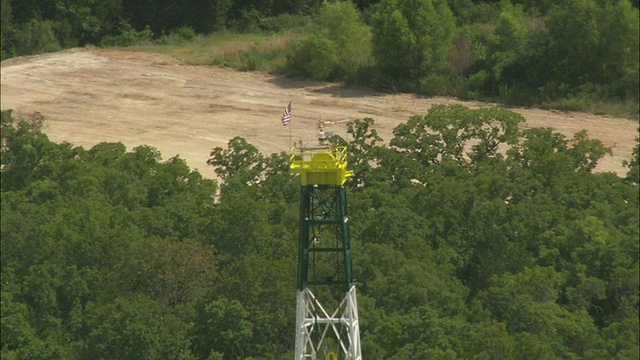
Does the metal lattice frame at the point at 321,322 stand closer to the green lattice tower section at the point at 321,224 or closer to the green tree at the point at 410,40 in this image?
the green lattice tower section at the point at 321,224

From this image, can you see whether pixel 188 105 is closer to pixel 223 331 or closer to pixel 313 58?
pixel 313 58

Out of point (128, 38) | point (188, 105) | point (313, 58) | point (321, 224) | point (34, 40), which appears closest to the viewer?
point (321, 224)

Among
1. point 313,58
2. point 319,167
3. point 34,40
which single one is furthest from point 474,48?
point 319,167

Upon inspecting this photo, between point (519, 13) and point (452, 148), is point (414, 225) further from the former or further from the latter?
point (519, 13)

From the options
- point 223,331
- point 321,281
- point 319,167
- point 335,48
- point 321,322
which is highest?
point 319,167

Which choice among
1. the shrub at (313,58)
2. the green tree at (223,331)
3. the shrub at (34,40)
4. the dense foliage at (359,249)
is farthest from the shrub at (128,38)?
the green tree at (223,331)

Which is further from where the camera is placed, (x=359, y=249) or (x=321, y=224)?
(x=359, y=249)

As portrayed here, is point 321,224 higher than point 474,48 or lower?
higher

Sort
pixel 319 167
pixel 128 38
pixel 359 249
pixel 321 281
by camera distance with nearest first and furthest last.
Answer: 1. pixel 319 167
2. pixel 321 281
3. pixel 359 249
4. pixel 128 38
